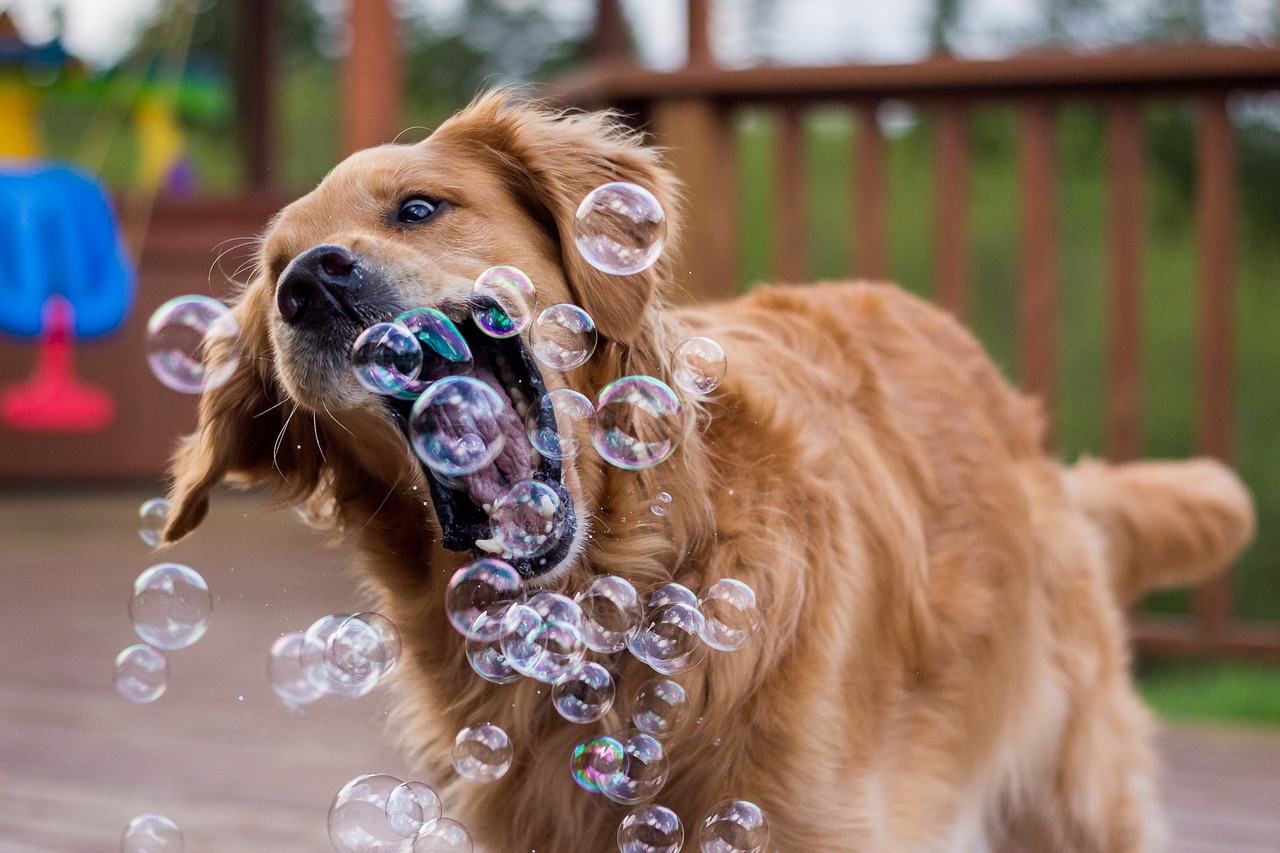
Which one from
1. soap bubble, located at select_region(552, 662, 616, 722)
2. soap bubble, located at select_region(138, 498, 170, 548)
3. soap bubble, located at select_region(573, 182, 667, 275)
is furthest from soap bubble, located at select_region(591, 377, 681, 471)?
soap bubble, located at select_region(138, 498, 170, 548)

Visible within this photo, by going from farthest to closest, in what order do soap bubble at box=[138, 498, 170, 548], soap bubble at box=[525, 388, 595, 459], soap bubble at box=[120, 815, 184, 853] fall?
1. soap bubble at box=[138, 498, 170, 548]
2. soap bubble at box=[120, 815, 184, 853]
3. soap bubble at box=[525, 388, 595, 459]

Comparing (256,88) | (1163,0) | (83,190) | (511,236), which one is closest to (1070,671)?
(511,236)

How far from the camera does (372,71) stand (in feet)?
14.8

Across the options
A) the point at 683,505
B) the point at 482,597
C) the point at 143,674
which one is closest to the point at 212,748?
the point at 143,674

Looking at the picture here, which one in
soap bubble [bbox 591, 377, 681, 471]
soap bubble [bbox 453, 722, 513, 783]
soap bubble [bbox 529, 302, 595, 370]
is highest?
soap bubble [bbox 529, 302, 595, 370]

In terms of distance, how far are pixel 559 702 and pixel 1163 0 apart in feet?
13.8

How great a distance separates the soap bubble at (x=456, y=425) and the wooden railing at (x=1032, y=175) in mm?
2058

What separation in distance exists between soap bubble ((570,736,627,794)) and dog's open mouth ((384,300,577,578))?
0.24 metres

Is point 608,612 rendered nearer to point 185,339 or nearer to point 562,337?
point 562,337

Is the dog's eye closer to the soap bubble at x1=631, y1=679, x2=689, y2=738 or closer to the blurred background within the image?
the blurred background

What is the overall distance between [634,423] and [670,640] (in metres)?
0.27

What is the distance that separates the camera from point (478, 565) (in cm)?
161

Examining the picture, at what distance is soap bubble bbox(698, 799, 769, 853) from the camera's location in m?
1.58

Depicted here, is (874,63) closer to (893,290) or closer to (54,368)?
(893,290)
